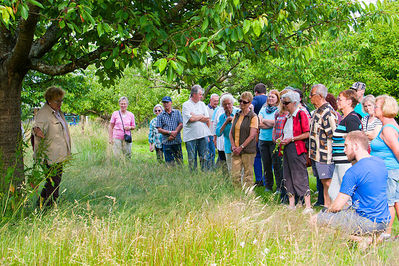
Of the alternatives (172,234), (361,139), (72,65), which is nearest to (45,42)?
(72,65)

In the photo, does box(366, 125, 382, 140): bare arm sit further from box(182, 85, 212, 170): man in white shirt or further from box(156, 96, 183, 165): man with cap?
box(156, 96, 183, 165): man with cap

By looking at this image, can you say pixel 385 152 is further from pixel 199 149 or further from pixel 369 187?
pixel 199 149

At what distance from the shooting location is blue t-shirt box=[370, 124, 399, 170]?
5.32 metres

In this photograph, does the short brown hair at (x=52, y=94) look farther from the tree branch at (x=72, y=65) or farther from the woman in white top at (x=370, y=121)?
the woman in white top at (x=370, y=121)

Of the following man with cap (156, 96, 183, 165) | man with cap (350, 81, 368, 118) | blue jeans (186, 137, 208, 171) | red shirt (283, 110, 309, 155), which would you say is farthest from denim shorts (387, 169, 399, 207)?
man with cap (156, 96, 183, 165)

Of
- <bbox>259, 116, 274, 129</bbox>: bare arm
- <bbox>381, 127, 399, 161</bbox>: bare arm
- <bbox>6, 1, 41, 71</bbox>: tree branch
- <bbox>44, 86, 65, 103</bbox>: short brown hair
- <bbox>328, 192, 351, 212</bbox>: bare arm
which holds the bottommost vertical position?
<bbox>328, 192, 351, 212</bbox>: bare arm

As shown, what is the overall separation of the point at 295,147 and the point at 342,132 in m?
0.95

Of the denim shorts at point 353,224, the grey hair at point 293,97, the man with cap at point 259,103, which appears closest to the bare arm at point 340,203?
the denim shorts at point 353,224

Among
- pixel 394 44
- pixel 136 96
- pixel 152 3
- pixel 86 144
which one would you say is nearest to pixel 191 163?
pixel 152 3

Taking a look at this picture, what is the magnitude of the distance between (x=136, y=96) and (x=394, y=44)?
1946 centimetres

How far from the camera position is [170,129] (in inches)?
362

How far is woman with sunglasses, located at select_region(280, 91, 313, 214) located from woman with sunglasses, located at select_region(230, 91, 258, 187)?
2.17 feet

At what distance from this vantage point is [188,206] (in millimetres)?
5430

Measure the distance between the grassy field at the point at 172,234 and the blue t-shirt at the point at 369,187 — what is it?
0.36m
